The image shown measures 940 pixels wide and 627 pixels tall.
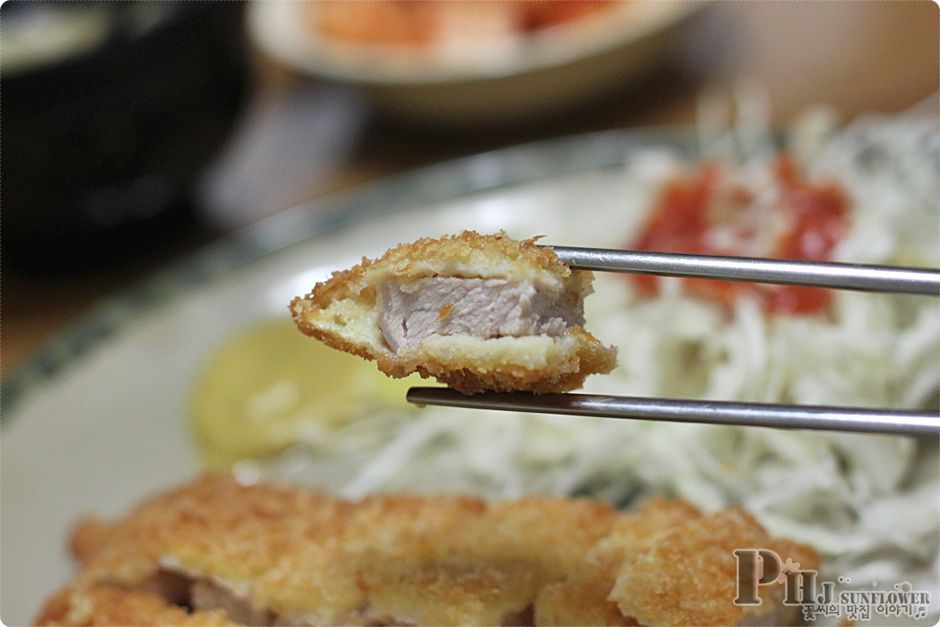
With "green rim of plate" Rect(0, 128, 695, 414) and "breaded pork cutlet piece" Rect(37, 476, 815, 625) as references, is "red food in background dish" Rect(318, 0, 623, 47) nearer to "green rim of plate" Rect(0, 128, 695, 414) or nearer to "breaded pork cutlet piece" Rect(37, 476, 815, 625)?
"green rim of plate" Rect(0, 128, 695, 414)

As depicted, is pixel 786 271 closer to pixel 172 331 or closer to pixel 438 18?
pixel 172 331

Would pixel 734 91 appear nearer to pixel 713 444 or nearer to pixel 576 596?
pixel 713 444

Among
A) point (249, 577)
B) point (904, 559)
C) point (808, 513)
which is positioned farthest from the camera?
point (808, 513)

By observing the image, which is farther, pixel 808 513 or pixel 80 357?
pixel 80 357

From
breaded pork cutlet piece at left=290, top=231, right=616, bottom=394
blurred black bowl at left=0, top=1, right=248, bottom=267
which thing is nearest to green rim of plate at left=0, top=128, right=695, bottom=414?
blurred black bowl at left=0, top=1, right=248, bottom=267

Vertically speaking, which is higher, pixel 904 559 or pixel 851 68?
pixel 851 68

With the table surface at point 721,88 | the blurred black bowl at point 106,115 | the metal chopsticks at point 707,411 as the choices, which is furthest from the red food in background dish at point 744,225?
the blurred black bowl at point 106,115

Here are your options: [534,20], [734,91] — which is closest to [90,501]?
[534,20]

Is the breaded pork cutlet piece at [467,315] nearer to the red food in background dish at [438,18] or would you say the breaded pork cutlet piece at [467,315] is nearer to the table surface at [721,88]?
the table surface at [721,88]
